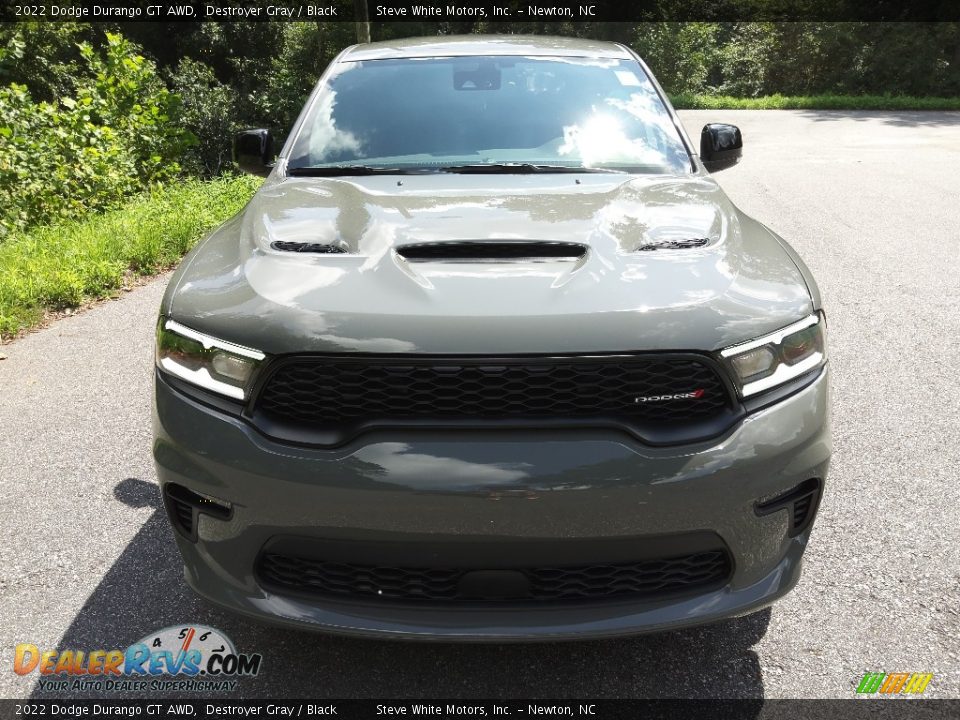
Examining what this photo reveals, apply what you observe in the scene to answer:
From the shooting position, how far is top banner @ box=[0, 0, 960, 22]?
26219 mm

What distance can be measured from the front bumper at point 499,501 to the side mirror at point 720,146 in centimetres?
206

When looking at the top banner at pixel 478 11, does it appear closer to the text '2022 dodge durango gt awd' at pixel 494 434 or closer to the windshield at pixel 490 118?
the windshield at pixel 490 118

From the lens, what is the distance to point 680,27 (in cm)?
3644

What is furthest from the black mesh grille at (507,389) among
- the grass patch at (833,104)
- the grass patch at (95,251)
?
→ the grass patch at (833,104)

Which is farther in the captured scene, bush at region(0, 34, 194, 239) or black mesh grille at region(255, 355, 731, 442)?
bush at region(0, 34, 194, 239)

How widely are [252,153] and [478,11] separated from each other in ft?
98.8

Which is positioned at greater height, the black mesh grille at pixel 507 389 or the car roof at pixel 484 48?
the car roof at pixel 484 48

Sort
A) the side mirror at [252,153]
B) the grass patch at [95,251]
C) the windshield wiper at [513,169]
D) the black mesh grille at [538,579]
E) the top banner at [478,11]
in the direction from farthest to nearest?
the top banner at [478,11] < the grass patch at [95,251] < the side mirror at [252,153] < the windshield wiper at [513,169] < the black mesh grille at [538,579]

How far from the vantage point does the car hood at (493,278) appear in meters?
2.05

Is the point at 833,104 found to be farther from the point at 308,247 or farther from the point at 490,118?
the point at 308,247

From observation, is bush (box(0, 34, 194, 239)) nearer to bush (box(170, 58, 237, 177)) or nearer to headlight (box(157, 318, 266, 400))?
headlight (box(157, 318, 266, 400))

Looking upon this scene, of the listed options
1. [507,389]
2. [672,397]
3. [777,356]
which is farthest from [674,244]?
[507,389]

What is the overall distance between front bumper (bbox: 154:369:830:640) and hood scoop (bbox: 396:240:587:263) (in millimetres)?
533

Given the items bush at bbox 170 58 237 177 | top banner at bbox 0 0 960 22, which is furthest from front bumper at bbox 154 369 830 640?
bush at bbox 170 58 237 177
